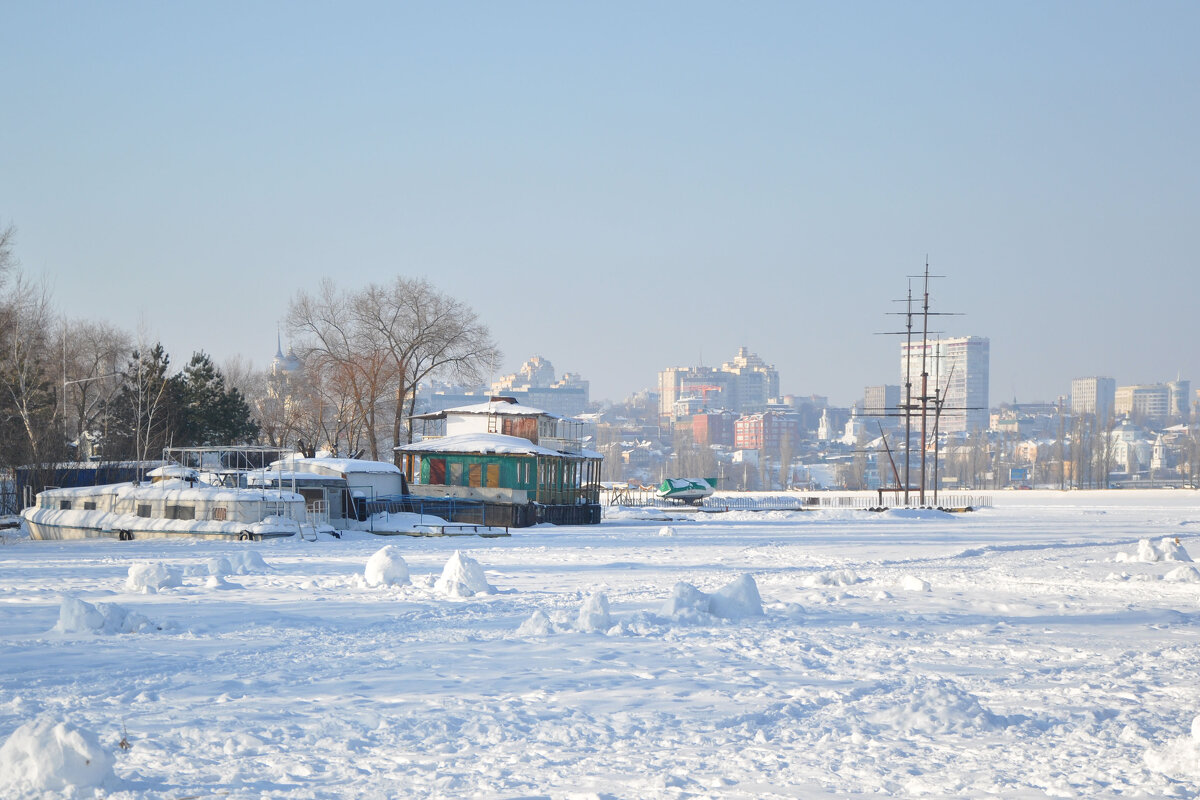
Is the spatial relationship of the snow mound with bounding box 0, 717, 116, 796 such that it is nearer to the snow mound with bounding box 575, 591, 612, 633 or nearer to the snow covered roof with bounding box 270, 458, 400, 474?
the snow mound with bounding box 575, 591, 612, 633

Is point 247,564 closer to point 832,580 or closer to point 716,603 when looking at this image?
point 716,603

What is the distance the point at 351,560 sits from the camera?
2652cm

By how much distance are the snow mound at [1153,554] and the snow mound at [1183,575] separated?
4.16 meters

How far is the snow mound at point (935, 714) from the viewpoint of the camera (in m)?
9.09

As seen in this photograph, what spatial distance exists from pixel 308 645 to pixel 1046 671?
26.4 feet

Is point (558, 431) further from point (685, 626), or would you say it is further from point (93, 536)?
point (685, 626)

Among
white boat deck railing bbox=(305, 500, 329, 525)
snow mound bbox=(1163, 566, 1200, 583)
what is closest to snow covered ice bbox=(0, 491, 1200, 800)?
snow mound bbox=(1163, 566, 1200, 583)

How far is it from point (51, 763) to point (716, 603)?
9933mm

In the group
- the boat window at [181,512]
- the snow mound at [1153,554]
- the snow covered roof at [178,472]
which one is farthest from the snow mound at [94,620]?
the snow covered roof at [178,472]

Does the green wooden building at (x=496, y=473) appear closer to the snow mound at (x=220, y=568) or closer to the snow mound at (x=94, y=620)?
the snow mound at (x=220, y=568)

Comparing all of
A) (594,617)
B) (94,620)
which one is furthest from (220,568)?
(594,617)

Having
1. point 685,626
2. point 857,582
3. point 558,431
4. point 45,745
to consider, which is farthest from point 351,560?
point 558,431

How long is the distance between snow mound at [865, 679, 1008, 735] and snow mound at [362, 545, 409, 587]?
11.0m

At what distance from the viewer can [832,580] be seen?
20547mm
